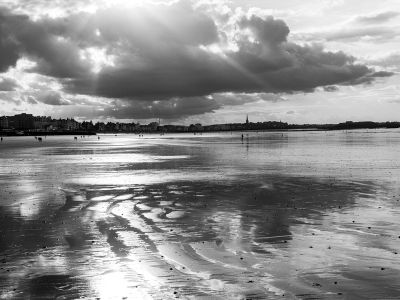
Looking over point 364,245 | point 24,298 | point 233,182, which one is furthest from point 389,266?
point 233,182

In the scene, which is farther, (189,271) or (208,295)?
(189,271)

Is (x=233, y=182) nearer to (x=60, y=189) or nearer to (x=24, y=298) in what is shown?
(x=60, y=189)

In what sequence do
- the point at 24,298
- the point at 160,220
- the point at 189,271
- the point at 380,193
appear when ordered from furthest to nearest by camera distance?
the point at 380,193
the point at 160,220
the point at 189,271
the point at 24,298

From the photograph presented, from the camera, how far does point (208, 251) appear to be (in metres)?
15.8

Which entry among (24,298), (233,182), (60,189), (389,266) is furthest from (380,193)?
(24,298)

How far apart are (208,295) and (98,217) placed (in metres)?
11.8

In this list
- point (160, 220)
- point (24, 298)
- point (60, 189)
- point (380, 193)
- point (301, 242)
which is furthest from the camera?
point (60, 189)

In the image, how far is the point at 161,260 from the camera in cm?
1467

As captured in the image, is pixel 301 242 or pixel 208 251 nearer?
pixel 208 251

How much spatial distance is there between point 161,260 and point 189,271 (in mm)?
1428

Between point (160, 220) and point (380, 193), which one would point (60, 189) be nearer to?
point (160, 220)

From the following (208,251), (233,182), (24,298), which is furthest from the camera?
(233,182)

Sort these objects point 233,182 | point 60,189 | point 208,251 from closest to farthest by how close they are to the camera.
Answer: point 208,251
point 60,189
point 233,182

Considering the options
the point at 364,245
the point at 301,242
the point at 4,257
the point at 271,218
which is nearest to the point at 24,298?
the point at 4,257
